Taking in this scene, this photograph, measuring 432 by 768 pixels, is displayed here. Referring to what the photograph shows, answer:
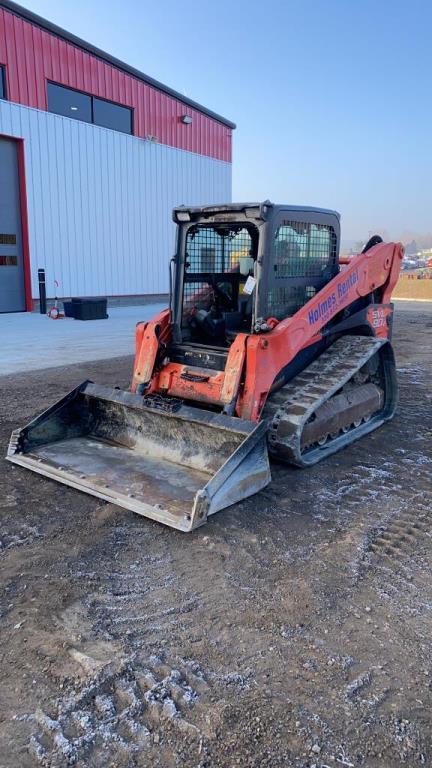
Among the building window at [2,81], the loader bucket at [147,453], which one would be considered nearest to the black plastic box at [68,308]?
the building window at [2,81]

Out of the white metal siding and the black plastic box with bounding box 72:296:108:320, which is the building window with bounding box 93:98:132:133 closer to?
the white metal siding

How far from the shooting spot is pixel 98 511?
161 inches

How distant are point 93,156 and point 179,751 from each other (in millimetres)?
17498

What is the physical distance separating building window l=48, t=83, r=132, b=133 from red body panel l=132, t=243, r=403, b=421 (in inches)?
513

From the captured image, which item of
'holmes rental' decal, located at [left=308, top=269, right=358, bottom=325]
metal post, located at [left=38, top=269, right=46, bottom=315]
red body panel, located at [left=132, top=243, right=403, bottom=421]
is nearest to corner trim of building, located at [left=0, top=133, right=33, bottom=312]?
metal post, located at [left=38, top=269, right=46, bottom=315]

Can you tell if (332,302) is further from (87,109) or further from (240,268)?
(87,109)

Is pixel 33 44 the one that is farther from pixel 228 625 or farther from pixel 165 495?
pixel 228 625

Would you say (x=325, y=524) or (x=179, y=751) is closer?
(x=179, y=751)

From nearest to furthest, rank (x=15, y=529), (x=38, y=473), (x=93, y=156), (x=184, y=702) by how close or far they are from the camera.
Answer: (x=184, y=702) → (x=15, y=529) → (x=38, y=473) → (x=93, y=156)

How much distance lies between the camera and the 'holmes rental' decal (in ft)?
17.0

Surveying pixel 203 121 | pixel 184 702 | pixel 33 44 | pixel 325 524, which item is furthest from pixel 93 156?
pixel 184 702

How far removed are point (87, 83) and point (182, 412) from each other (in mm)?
15269

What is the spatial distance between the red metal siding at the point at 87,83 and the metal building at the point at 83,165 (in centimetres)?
3

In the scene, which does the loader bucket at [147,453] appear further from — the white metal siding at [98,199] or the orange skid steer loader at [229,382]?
the white metal siding at [98,199]
